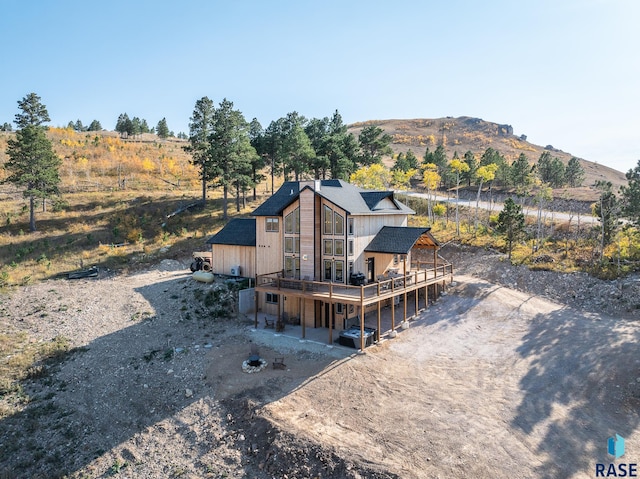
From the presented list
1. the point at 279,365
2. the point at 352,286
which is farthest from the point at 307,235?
the point at 279,365

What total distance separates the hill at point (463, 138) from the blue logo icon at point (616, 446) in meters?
89.3

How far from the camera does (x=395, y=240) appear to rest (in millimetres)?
20953

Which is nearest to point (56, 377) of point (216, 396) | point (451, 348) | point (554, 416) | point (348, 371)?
point (216, 396)

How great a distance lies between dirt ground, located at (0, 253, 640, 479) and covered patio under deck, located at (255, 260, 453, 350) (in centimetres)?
131

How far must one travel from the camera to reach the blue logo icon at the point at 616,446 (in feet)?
36.0

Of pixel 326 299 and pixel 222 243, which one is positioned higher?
pixel 222 243

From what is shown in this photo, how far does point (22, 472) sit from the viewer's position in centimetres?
1159

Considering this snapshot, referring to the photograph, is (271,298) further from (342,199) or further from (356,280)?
(342,199)

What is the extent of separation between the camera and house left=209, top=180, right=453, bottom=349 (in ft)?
63.6

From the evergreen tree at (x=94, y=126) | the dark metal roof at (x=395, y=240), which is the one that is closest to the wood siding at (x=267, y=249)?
the dark metal roof at (x=395, y=240)

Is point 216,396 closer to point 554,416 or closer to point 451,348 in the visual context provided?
point 451,348

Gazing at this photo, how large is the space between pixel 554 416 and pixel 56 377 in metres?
19.5

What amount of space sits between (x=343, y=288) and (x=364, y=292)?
1518mm

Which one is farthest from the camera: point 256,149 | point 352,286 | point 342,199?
point 256,149
